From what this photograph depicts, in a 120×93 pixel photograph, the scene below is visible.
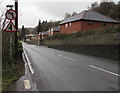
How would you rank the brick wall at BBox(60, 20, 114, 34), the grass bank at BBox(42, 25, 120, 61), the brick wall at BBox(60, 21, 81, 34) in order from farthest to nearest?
the brick wall at BBox(60, 21, 81, 34)
the brick wall at BBox(60, 20, 114, 34)
the grass bank at BBox(42, 25, 120, 61)

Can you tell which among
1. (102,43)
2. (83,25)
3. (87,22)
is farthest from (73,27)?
(102,43)

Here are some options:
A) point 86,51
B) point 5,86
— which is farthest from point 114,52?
point 5,86

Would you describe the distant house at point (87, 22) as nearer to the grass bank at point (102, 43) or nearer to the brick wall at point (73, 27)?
the brick wall at point (73, 27)

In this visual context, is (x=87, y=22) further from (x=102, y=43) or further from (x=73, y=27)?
(x=102, y=43)

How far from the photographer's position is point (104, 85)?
693cm

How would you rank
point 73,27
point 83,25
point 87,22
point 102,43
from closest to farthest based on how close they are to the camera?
point 102,43 → point 83,25 → point 87,22 → point 73,27

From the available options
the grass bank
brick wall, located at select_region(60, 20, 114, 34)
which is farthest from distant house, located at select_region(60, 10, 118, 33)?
the grass bank

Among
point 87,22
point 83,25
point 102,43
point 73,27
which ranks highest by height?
point 87,22

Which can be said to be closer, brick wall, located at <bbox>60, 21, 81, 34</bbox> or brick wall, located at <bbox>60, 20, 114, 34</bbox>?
brick wall, located at <bbox>60, 20, 114, 34</bbox>

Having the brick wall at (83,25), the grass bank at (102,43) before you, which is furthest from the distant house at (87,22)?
the grass bank at (102,43)

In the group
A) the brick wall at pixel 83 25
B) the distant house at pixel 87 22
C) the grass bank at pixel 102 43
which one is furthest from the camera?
the distant house at pixel 87 22

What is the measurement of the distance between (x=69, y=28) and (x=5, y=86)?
4530 centimetres

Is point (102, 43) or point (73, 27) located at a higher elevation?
point (73, 27)

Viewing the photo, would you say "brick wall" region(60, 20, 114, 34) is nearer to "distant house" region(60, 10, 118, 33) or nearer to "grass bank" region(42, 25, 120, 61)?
"distant house" region(60, 10, 118, 33)
